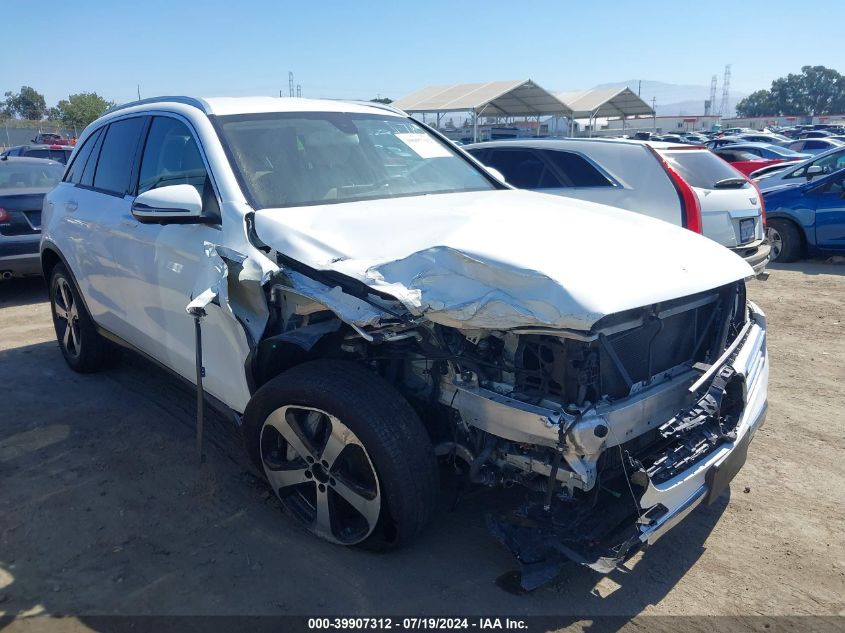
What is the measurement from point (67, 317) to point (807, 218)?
32.1ft

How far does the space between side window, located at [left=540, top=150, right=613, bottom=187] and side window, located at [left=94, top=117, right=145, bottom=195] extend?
441cm

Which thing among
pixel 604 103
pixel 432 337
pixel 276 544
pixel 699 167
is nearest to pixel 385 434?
pixel 432 337

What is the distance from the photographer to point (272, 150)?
3652 millimetres

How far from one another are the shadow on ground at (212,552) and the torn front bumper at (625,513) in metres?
0.27

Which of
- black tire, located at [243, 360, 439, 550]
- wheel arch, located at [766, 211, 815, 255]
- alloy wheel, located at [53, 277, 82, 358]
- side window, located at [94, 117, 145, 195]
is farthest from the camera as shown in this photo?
wheel arch, located at [766, 211, 815, 255]

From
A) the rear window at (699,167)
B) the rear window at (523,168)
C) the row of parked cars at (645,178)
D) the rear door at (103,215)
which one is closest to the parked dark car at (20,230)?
the rear door at (103,215)

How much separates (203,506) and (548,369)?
6.63 feet

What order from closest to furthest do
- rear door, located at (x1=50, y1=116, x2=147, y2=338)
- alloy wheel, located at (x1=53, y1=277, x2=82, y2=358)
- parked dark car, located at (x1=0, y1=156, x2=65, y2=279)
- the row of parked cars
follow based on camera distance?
rear door, located at (x1=50, y1=116, x2=147, y2=338) < alloy wheel, located at (x1=53, y1=277, x2=82, y2=358) < the row of parked cars < parked dark car, located at (x1=0, y1=156, x2=65, y2=279)

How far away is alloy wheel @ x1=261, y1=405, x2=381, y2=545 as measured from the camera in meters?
2.90

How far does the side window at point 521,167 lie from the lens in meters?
7.57

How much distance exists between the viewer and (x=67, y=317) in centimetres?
542

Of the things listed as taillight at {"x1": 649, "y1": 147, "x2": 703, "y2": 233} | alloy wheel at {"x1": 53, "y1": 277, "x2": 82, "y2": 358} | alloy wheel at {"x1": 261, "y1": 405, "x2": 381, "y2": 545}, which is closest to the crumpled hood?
alloy wheel at {"x1": 261, "y1": 405, "x2": 381, "y2": 545}

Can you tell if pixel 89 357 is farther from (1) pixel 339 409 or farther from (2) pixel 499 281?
(2) pixel 499 281

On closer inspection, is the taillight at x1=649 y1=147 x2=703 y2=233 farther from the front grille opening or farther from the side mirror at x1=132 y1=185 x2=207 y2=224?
the side mirror at x1=132 y1=185 x2=207 y2=224
